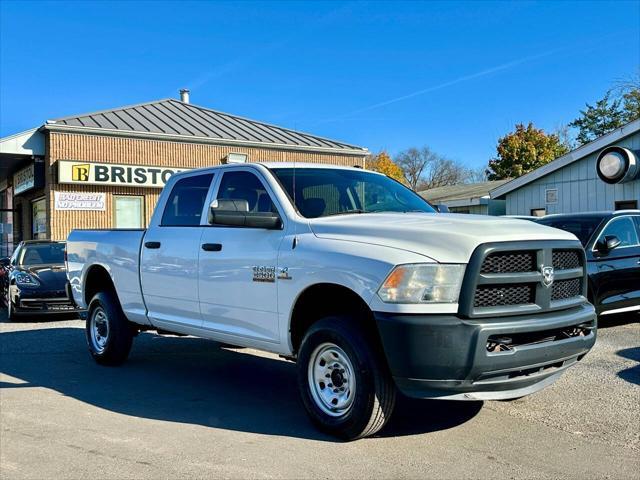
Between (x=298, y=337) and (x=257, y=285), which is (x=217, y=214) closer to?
(x=257, y=285)

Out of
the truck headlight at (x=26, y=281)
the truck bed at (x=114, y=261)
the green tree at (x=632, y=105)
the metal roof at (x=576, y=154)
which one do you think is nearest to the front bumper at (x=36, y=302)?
the truck headlight at (x=26, y=281)

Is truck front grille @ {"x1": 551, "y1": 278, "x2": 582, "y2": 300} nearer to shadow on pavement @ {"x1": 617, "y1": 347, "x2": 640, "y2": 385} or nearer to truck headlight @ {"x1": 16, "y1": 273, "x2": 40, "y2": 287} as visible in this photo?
shadow on pavement @ {"x1": 617, "y1": 347, "x2": 640, "y2": 385}

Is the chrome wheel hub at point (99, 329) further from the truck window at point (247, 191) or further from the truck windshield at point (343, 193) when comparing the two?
the truck windshield at point (343, 193)

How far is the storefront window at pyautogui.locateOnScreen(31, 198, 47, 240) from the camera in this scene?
856 inches

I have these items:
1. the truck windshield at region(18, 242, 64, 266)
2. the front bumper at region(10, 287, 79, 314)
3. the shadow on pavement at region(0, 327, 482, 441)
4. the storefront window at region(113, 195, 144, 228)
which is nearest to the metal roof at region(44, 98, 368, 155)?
the storefront window at region(113, 195, 144, 228)

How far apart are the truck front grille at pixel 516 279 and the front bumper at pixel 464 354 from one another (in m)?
0.09

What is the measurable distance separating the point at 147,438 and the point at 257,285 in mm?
1387

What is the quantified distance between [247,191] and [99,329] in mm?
3023

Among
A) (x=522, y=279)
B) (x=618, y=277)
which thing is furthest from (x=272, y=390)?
(x=618, y=277)

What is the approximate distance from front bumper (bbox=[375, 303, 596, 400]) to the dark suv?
4.70 meters

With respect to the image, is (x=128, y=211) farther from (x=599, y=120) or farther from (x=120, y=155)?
(x=599, y=120)

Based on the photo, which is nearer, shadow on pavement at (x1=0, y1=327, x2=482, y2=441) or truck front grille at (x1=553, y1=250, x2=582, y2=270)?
truck front grille at (x1=553, y1=250, x2=582, y2=270)

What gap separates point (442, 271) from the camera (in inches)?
157

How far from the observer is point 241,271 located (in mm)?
5207
